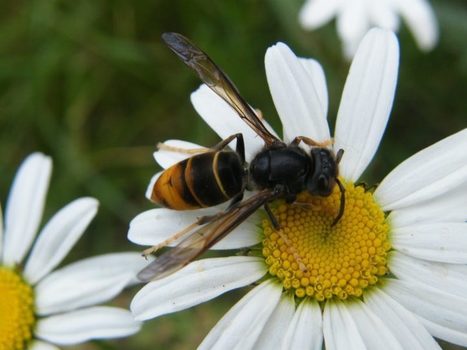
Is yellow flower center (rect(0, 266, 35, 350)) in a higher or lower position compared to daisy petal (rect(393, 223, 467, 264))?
higher

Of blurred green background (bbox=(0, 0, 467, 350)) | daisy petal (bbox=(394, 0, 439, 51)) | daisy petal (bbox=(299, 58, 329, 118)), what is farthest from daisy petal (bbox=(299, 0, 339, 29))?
daisy petal (bbox=(299, 58, 329, 118))

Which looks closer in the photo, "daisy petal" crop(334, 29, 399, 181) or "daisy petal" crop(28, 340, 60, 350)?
"daisy petal" crop(334, 29, 399, 181)

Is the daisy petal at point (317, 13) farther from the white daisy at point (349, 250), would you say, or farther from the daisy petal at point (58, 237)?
the daisy petal at point (58, 237)

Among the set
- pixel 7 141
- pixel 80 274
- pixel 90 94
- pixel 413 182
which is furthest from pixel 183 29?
pixel 413 182

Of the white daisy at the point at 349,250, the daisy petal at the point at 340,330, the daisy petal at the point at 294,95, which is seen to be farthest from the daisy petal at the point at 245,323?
the daisy petal at the point at 294,95

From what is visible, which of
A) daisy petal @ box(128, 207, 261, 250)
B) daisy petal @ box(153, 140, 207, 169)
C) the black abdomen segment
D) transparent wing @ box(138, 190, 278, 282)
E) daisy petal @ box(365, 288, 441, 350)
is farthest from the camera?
daisy petal @ box(153, 140, 207, 169)

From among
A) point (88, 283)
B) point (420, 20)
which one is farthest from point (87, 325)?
point (420, 20)

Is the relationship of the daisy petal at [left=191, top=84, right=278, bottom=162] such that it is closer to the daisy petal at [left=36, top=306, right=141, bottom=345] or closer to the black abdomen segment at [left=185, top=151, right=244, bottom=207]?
the black abdomen segment at [left=185, top=151, right=244, bottom=207]

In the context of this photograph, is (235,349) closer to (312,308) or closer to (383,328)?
(312,308)
